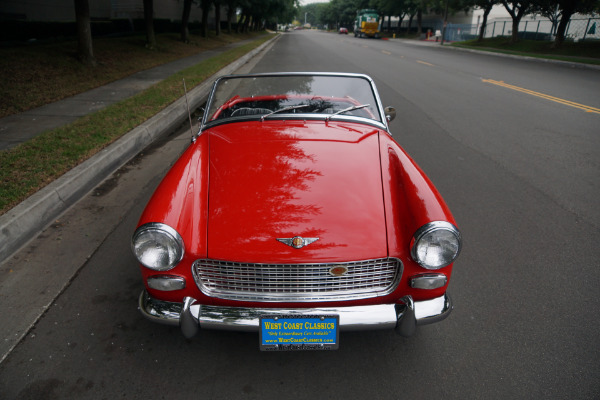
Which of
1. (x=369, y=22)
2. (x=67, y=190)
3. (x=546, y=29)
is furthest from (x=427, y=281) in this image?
(x=369, y=22)

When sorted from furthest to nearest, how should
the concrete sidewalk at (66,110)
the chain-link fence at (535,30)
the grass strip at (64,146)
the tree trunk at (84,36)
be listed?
the chain-link fence at (535,30) < the tree trunk at (84,36) < the concrete sidewalk at (66,110) < the grass strip at (64,146)

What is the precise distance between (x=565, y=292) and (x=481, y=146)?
3487mm

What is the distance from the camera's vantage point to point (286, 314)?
1.89 metres

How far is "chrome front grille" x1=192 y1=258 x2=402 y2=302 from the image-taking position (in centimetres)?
196

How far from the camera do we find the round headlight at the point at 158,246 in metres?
1.94

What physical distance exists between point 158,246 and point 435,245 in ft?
4.54

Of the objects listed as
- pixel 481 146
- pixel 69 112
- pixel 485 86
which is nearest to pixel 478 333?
pixel 481 146

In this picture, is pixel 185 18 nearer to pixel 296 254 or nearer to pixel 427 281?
pixel 296 254

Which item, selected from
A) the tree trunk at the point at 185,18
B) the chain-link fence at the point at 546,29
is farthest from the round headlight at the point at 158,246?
the chain-link fence at the point at 546,29

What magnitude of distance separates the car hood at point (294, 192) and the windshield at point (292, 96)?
0.29m

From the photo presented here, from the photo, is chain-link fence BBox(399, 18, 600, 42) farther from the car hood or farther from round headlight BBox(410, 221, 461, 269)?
round headlight BBox(410, 221, 461, 269)

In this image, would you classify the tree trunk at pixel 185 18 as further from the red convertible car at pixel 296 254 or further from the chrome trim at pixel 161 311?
the chrome trim at pixel 161 311

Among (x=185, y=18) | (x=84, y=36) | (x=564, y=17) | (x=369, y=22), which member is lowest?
(x=84, y=36)

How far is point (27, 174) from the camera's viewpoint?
409cm
